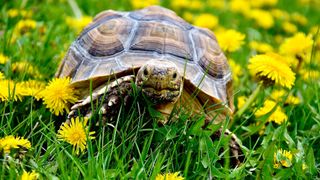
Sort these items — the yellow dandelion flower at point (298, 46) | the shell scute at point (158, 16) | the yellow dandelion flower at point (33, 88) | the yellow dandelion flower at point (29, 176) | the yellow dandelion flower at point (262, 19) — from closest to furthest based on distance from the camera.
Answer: the yellow dandelion flower at point (29, 176) → the yellow dandelion flower at point (33, 88) → the shell scute at point (158, 16) → the yellow dandelion flower at point (298, 46) → the yellow dandelion flower at point (262, 19)

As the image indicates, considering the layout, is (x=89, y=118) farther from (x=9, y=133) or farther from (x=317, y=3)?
(x=317, y=3)

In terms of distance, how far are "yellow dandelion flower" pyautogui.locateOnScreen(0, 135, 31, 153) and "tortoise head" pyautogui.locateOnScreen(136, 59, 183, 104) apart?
0.54 metres

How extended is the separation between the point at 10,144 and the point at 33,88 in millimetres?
638

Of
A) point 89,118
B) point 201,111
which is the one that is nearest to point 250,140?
point 201,111

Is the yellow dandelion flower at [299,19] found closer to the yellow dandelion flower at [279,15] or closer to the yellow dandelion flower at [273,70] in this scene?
the yellow dandelion flower at [279,15]

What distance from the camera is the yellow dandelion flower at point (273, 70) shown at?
109 inches

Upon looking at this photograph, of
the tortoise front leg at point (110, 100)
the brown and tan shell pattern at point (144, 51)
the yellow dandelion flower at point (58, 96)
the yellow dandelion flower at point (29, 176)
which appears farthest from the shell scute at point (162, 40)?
the yellow dandelion flower at point (29, 176)

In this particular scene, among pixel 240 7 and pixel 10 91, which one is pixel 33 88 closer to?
pixel 10 91

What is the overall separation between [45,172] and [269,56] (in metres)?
1.43

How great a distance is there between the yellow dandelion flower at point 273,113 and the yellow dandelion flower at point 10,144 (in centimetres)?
132

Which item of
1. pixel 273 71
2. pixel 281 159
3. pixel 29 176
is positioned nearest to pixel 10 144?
pixel 29 176

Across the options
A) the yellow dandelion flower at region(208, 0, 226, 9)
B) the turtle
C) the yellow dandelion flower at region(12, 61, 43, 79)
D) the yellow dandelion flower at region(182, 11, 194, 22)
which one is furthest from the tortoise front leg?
the yellow dandelion flower at region(208, 0, 226, 9)

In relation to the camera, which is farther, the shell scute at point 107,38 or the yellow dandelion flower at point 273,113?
the yellow dandelion flower at point 273,113

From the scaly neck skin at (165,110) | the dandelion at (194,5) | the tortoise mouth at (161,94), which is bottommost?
the dandelion at (194,5)
